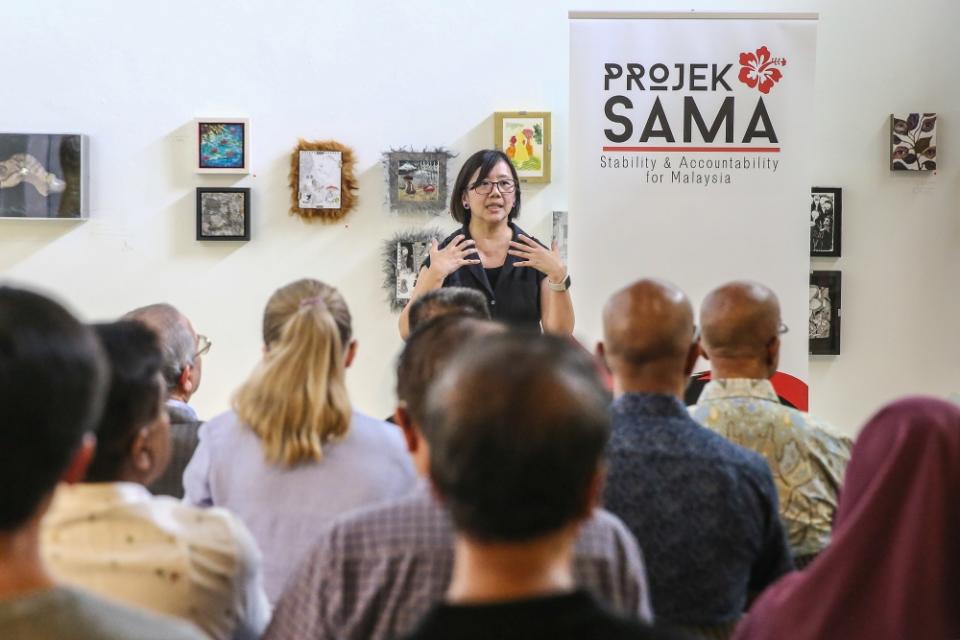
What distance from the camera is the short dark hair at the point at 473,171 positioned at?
379 centimetres

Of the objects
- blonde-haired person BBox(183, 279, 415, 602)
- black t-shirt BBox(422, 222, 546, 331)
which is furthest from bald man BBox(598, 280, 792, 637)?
black t-shirt BBox(422, 222, 546, 331)

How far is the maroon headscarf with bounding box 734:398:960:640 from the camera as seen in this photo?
145 centimetres

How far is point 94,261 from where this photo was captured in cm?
460

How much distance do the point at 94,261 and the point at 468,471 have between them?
4019 millimetres

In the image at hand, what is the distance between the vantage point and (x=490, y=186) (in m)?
3.80

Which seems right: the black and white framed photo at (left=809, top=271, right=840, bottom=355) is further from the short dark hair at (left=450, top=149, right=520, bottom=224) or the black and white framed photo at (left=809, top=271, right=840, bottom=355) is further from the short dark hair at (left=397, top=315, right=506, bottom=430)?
the short dark hair at (left=397, top=315, right=506, bottom=430)

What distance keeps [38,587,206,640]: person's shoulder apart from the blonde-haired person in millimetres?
914

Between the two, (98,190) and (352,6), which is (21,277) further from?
(352,6)

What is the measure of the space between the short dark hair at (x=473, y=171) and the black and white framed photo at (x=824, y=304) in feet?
4.87

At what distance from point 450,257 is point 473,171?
0.32 meters

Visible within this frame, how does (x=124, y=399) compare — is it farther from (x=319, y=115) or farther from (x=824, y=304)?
(x=824, y=304)

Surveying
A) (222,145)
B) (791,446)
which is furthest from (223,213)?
(791,446)

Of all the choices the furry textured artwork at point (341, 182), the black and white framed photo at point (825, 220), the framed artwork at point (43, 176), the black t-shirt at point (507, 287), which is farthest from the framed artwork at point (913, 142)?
the framed artwork at point (43, 176)

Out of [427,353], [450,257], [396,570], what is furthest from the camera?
[450,257]
